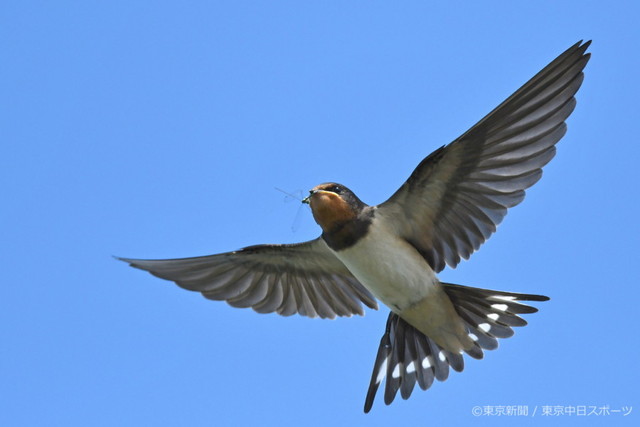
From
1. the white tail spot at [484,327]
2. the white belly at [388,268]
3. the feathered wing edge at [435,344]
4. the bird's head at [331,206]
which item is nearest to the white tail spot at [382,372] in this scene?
the feathered wing edge at [435,344]

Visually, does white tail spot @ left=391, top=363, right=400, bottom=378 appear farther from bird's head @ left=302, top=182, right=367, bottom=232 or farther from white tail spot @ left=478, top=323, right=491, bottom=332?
bird's head @ left=302, top=182, right=367, bottom=232

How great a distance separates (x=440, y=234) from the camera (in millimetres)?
7047

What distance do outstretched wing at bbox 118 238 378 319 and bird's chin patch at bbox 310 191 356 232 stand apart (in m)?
0.77

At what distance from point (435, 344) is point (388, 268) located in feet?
2.62

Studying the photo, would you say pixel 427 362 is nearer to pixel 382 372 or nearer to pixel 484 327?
pixel 382 372

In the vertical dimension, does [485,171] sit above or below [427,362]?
above

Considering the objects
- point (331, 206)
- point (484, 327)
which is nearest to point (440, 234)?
point (484, 327)

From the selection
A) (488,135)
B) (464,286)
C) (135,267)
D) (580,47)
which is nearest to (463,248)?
(464,286)

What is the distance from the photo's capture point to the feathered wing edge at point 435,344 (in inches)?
270

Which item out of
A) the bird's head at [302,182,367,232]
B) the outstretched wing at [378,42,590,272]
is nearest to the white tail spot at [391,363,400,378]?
the outstretched wing at [378,42,590,272]

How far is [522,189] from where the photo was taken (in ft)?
21.7

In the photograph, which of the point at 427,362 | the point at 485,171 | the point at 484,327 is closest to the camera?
the point at 485,171

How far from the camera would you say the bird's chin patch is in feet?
22.2

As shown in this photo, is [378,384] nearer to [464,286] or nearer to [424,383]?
[424,383]
